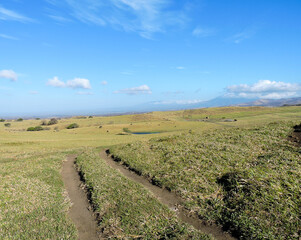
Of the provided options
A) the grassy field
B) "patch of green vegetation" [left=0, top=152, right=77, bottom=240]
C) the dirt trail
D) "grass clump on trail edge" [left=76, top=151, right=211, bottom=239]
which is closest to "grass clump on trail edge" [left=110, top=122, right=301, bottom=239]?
the grassy field

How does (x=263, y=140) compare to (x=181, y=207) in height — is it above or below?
above

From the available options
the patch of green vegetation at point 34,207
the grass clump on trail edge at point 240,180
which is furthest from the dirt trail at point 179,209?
the patch of green vegetation at point 34,207

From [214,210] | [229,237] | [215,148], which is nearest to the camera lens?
[229,237]

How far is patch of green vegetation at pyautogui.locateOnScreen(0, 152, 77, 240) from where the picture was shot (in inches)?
257

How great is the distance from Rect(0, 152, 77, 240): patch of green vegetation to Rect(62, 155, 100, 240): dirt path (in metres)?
0.28

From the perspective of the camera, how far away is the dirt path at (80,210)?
6699 millimetres

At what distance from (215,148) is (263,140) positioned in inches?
181

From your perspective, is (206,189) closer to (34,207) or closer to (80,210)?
(80,210)

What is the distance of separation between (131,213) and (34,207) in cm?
480

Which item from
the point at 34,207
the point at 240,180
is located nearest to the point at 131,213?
the point at 34,207

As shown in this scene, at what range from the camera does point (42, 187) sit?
34.5 ft

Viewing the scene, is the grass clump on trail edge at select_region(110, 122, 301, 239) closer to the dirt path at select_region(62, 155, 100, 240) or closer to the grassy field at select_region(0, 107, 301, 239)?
the grassy field at select_region(0, 107, 301, 239)

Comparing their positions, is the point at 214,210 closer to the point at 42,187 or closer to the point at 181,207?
the point at 181,207

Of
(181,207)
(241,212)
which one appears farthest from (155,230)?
(241,212)
